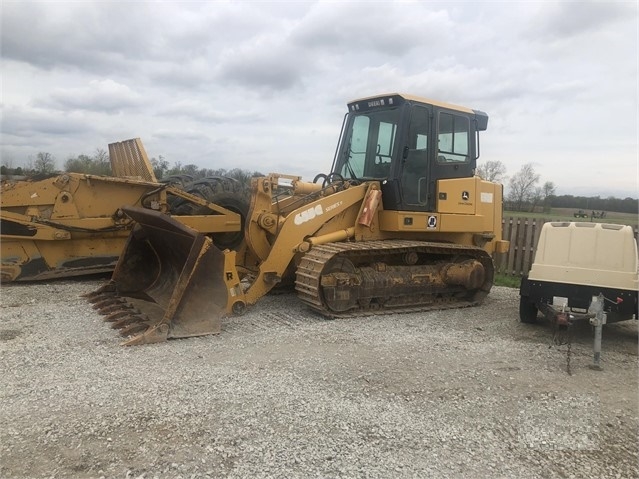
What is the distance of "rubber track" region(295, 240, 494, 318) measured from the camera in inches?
255

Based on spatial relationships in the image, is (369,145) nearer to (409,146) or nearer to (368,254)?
(409,146)

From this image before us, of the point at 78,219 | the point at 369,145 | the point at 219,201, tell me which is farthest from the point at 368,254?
the point at 78,219

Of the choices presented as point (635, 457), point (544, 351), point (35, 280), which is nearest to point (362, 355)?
point (544, 351)

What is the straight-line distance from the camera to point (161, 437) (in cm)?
330

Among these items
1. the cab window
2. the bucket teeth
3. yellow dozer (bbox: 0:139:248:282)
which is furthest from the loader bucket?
the cab window

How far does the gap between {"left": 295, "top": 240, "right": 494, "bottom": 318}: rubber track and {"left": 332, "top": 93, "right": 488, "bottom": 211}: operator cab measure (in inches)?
24.5

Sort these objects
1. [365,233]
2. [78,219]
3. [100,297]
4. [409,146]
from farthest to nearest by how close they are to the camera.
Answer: [78,219]
[365,233]
[409,146]
[100,297]

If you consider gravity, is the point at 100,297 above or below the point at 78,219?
below

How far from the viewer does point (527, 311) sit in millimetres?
6555

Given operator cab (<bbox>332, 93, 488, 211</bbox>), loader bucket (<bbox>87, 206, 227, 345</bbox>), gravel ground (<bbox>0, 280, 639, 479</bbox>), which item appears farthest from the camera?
operator cab (<bbox>332, 93, 488, 211</bbox>)

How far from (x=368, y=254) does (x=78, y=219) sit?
4.36 metres

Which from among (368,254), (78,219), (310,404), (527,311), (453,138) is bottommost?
(310,404)

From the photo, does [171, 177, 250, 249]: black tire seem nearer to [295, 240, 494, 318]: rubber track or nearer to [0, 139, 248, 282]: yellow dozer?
[0, 139, 248, 282]: yellow dozer

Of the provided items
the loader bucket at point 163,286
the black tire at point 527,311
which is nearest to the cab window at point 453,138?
the black tire at point 527,311
